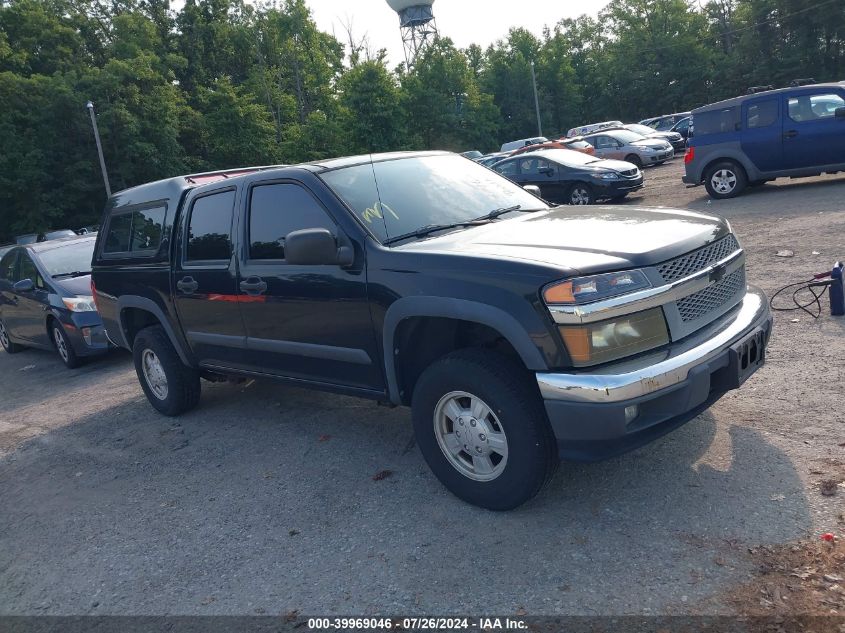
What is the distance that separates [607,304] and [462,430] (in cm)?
107

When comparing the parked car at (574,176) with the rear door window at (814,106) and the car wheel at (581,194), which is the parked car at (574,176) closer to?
the car wheel at (581,194)

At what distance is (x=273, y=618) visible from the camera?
11.0 feet

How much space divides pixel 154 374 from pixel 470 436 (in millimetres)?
3894

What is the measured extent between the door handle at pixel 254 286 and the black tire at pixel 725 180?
12114 millimetres

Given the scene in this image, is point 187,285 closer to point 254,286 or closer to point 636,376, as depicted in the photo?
point 254,286

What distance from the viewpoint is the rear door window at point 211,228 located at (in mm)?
5393

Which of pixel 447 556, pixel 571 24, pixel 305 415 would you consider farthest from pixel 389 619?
pixel 571 24

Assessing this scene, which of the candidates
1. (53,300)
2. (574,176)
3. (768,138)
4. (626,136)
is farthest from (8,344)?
(626,136)

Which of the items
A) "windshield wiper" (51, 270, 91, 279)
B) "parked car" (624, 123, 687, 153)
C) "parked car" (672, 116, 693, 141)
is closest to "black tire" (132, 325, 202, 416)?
"windshield wiper" (51, 270, 91, 279)

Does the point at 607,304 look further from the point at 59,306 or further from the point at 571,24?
the point at 571,24

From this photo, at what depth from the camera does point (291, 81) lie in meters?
56.9

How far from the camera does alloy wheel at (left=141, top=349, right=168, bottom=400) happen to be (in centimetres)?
662

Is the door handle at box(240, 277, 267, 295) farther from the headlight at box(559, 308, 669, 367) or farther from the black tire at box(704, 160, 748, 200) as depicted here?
the black tire at box(704, 160, 748, 200)

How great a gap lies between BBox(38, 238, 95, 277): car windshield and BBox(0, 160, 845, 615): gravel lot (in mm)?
4104
